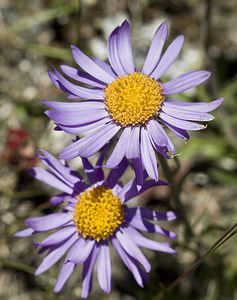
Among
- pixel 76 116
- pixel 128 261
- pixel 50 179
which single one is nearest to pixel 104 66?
pixel 76 116

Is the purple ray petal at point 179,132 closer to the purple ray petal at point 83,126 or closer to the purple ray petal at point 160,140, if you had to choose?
the purple ray petal at point 160,140

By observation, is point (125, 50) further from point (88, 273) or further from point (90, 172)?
point (88, 273)

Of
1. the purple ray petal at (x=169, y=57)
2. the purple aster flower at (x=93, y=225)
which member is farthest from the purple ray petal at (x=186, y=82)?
the purple aster flower at (x=93, y=225)

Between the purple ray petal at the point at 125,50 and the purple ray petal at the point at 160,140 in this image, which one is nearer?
the purple ray petal at the point at 160,140

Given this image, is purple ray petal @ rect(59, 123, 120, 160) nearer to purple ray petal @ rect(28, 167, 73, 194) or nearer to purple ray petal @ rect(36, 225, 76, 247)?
purple ray petal @ rect(28, 167, 73, 194)

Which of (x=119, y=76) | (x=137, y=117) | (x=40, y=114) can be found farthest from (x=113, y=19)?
(x=137, y=117)
